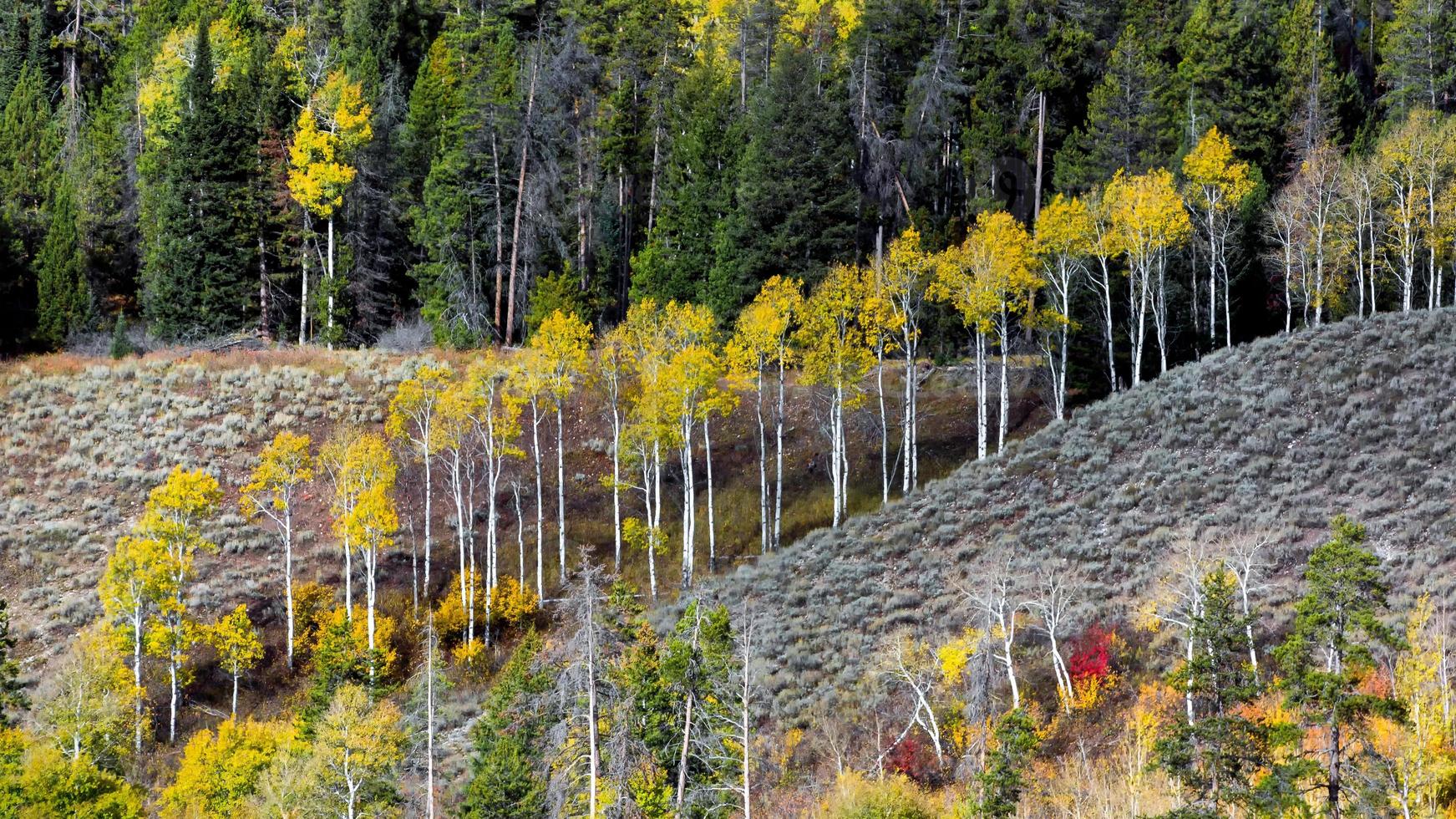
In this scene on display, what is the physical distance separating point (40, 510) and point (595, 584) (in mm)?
32923

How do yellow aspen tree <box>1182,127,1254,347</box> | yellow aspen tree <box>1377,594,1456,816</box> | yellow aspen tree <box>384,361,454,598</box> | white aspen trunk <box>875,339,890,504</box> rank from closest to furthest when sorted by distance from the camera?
yellow aspen tree <box>1377,594,1456,816</box> → yellow aspen tree <box>384,361,454,598</box> → white aspen trunk <box>875,339,890,504</box> → yellow aspen tree <box>1182,127,1254,347</box>

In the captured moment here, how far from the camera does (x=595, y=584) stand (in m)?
20.7

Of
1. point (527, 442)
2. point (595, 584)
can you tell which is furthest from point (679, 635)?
point (527, 442)

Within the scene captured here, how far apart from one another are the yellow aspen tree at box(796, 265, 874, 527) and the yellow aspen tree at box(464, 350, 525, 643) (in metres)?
9.95

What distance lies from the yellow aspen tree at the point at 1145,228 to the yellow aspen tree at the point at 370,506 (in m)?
25.1

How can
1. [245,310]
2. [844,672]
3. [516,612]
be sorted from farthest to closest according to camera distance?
[245,310], [516,612], [844,672]

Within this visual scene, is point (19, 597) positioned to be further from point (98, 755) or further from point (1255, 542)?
point (1255, 542)

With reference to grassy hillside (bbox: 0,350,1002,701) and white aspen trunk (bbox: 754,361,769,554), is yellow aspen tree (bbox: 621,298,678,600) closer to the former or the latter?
grassy hillside (bbox: 0,350,1002,701)

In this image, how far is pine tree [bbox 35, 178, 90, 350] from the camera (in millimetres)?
57906

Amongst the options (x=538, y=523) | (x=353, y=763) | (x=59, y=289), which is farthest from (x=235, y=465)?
(x=353, y=763)

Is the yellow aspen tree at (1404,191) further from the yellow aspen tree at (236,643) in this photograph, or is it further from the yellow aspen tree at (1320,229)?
the yellow aspen tree at (236,643)

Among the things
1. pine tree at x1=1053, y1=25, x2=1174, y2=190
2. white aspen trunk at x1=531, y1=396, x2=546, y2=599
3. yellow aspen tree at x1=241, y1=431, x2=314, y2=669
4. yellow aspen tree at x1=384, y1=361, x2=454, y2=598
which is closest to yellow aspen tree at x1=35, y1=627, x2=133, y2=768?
yellow aspen tree at x1=241, y1=431, x2=314, y2=669

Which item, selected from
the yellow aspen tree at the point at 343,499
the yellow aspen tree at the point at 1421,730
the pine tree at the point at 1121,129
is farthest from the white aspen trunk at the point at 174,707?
the pine tree at the point at 1121,129

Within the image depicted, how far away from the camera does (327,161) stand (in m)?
54.8
